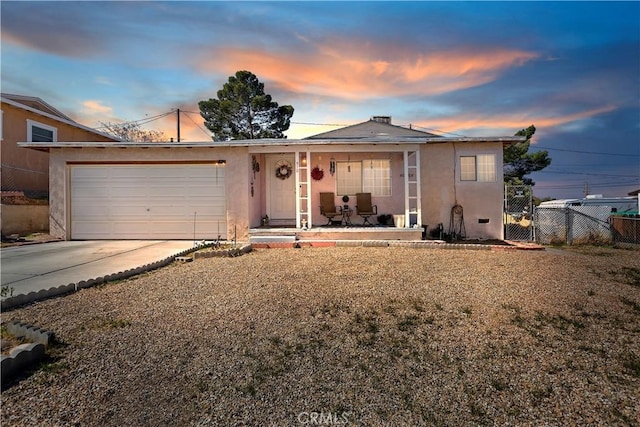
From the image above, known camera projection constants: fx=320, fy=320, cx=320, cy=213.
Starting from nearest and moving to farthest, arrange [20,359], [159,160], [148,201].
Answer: [20,359]
[159,160]
[148,201]

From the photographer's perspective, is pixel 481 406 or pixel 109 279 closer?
pixel 481 406

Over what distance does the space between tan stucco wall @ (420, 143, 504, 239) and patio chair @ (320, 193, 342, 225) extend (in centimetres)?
279

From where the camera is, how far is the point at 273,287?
4.82m

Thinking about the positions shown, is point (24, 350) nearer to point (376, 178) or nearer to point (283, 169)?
point (283, 169)

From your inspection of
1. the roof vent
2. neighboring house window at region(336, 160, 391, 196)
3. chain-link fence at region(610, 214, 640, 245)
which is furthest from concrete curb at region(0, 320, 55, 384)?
the roof vent

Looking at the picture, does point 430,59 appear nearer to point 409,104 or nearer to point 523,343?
point 409,104

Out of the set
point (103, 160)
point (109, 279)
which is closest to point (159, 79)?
point (103, 160)

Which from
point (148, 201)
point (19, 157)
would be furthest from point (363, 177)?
point (19, 157)

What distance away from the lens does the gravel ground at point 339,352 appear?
7.30 ft

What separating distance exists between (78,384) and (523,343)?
3.94 m

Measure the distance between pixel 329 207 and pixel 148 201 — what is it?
5553 mm

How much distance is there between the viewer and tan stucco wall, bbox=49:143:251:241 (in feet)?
31.2

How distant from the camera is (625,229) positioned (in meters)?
8.90

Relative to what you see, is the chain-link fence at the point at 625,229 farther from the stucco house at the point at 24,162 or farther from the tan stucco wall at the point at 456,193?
the stucco house at the point at 24,162
